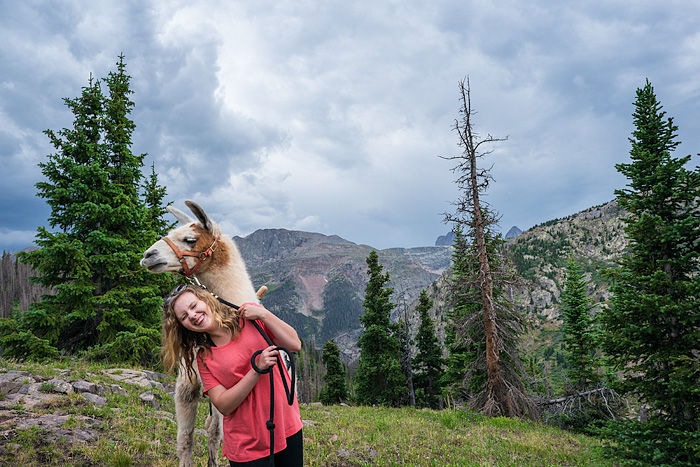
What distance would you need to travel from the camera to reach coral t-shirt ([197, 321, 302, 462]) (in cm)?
A: 230

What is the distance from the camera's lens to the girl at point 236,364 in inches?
90.2

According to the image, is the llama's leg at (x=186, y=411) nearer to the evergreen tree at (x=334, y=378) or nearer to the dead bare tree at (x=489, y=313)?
the dead bare tree at (x=489, y=313)

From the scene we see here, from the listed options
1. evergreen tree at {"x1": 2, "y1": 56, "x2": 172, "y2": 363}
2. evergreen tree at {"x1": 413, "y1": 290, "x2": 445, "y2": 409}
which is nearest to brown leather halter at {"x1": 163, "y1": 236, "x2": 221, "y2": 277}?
evergreen tree at {"x1": 2, "y1": 56, "x2": 172, "y2": 363}

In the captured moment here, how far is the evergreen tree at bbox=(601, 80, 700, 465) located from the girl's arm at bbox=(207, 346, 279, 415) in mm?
7718

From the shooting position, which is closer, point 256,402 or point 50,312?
point 256,402

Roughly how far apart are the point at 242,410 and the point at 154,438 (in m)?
5.01

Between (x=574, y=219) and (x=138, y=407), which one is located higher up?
(x=574, y=219)

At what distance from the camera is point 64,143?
1323 cm

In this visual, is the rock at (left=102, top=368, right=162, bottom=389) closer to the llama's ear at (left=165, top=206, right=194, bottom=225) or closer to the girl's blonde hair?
the llama's ear at (left=165, top=206, right=194, bottom=225)

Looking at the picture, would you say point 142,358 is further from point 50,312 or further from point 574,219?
point 574,219

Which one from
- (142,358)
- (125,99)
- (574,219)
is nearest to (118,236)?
(142,358)

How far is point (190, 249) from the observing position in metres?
3.61

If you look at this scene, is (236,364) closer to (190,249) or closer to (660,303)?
(190,249)

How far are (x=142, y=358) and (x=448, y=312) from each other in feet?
51.1
